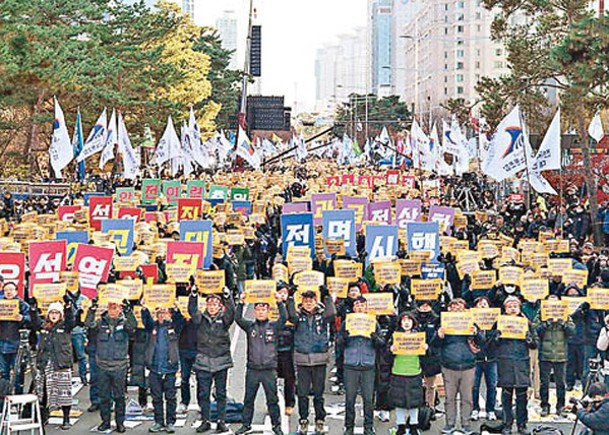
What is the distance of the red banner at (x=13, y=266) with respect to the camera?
1277 cm

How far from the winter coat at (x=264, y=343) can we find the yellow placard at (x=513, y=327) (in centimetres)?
236

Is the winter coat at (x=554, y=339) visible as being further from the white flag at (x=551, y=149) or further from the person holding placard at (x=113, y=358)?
the white flag at (x=551, y=149)

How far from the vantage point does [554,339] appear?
12.0m

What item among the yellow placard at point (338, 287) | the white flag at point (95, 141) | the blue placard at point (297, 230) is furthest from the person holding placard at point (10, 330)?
the white flag at point (95, 141)

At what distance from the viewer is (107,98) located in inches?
1571

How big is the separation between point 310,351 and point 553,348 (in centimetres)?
289

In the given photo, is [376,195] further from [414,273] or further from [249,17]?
[249,17]

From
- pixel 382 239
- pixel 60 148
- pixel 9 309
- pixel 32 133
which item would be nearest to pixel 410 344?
pixel 9 309

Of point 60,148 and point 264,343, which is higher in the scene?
point 60,148

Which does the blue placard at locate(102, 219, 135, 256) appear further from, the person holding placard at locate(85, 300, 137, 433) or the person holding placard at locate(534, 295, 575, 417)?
the person holding placard at locate(534, 295, 575, 417)

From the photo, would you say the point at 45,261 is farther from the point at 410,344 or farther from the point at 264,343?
the point at 410,344

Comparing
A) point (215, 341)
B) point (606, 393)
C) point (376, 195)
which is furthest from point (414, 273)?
point (376, 195)

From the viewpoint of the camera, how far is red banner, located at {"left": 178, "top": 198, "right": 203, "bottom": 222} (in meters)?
22.0

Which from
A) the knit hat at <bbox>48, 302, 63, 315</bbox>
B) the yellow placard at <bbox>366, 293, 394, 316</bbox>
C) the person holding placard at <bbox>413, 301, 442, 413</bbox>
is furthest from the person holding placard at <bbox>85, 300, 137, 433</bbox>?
the person holding placard at <bbox>413, 301, 442, 413</bbox>
